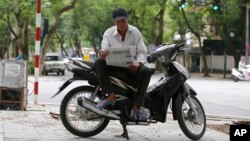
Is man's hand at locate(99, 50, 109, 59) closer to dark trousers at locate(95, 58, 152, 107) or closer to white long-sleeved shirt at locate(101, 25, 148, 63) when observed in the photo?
dark trousers at locate(95, 58, 152, 107)

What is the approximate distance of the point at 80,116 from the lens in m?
7.36

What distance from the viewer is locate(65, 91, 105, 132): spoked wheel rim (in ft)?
24.0

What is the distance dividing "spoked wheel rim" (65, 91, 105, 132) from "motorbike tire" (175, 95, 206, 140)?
3.70ft

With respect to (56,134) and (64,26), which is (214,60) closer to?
(64,26)

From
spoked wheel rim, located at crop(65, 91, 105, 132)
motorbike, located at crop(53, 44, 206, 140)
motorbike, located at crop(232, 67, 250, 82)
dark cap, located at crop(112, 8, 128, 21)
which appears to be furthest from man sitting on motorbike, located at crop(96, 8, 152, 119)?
motorbike, located at crop(232, 67, 250, 82)

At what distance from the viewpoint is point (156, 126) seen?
8.72m

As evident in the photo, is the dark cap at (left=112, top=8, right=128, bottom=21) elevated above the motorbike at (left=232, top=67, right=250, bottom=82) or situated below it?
above

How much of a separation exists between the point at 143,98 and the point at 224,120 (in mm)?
4021

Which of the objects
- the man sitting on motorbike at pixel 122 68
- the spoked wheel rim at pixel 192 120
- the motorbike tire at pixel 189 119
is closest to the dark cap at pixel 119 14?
the man sitting on motorbike at pixel 122 68

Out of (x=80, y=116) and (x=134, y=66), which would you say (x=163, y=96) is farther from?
(x=80, y=116)

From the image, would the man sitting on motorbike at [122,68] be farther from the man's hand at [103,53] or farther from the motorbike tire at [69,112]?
the motorbike tire at [69,112]

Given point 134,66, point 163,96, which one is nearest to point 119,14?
point 134,66

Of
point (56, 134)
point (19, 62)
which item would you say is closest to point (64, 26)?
point (19, 62)

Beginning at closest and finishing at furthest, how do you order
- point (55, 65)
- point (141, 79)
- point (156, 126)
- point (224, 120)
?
point (141, 79), point (156, 126), point (224, 120), point (55, 65)
